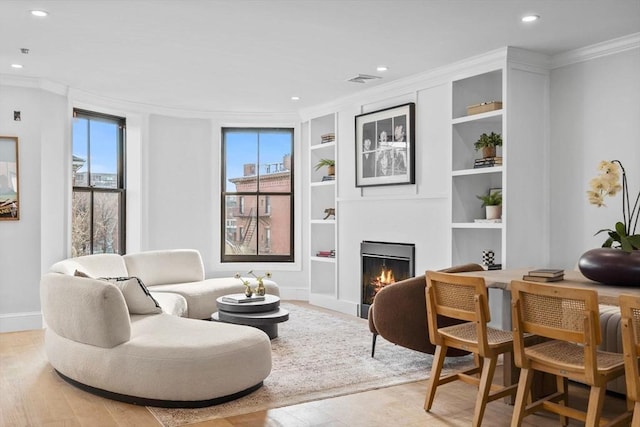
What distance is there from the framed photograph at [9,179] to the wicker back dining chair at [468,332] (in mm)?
4540

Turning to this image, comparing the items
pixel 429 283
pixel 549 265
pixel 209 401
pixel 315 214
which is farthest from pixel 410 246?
pixel 209 401

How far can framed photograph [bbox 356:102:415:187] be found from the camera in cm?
606

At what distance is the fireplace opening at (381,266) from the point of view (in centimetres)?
616

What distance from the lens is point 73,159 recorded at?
6746 millimetres

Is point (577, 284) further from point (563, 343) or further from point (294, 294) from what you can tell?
point (294, 294)

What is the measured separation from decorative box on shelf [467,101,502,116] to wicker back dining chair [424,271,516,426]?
2301 mm

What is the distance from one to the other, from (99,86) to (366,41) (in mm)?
3271

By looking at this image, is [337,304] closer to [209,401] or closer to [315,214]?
[315,214]

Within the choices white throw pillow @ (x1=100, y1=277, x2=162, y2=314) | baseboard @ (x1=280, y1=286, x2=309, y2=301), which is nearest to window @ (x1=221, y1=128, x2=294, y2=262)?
baseboard @ (x1=280, y1=286, x2=309, y2=301)

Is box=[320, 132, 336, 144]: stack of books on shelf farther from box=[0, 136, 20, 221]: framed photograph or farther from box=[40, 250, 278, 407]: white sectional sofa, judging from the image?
box=[40, 250, 278, 407]: white sectional sofa

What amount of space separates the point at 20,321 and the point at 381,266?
3.87 m

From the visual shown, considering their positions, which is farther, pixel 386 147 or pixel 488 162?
pixel 386 147

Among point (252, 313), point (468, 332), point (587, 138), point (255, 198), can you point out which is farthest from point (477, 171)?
point (255, 198)

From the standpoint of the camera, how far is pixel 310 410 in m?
3.59
